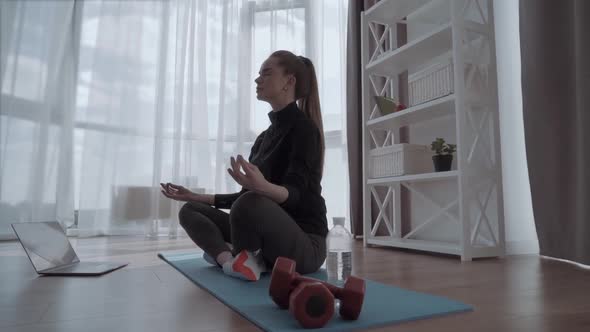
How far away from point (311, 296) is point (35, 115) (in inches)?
126

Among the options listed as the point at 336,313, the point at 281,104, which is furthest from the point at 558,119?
the point at 336,313

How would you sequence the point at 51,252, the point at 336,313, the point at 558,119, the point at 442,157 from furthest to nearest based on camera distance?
the point at 442,157 < the point at 558,119 < the point at 51,252 < the point at 336,313

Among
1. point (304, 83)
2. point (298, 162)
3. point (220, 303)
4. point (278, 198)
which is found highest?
point (304, 83)

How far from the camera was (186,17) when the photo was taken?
11.4 feet

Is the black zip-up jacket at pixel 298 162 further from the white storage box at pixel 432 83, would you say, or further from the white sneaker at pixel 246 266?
the white storage box at pixel 432 83

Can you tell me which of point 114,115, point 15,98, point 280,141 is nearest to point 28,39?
point 15,98

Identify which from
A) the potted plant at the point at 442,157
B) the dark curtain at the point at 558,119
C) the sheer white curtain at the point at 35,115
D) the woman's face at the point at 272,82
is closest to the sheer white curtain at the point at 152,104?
the sheer white curtain at the point at 35,115

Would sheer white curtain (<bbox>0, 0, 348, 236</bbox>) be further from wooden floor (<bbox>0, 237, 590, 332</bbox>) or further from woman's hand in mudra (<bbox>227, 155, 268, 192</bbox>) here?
woman's hand in mudra (<bbox>227, 155, 268, 192</bbox>)

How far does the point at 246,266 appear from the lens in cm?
125

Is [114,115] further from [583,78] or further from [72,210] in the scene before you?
[583,78]

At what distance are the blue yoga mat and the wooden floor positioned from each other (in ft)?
0.08

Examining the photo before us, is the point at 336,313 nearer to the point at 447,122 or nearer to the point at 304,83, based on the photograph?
the point at 304,83

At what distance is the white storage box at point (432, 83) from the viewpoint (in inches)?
79.8

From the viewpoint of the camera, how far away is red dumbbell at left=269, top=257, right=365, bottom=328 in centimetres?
77
